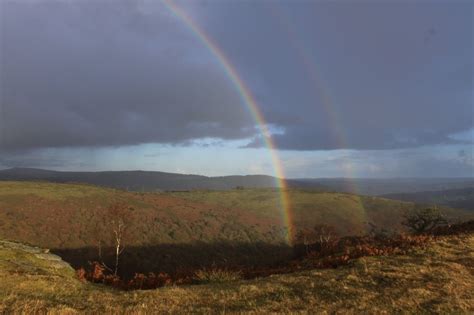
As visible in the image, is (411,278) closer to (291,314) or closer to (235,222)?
(291,314)

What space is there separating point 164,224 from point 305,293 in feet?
303

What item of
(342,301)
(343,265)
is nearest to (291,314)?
(342,301)

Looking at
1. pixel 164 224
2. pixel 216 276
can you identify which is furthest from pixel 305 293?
pixel 164 224

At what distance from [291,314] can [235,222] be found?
357 feet

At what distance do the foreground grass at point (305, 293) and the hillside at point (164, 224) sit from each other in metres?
44.2

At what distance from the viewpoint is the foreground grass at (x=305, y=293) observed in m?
12.6

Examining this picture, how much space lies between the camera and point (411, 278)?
16.1 m

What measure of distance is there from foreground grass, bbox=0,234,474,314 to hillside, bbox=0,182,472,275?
44.2 metres

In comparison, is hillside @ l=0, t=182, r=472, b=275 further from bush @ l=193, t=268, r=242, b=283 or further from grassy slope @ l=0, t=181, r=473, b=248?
bush @ l=193, t=268, r=242, b=283

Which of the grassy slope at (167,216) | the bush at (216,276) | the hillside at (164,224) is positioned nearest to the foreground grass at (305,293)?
the bush at (216,276)

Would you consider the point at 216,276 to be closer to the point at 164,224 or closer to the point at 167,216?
the point at 164,224

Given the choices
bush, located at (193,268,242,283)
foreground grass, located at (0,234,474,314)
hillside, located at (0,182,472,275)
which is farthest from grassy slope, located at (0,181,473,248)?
foreground grass, located at (0,234,474,314)

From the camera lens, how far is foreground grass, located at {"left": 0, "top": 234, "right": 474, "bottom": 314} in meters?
12.6

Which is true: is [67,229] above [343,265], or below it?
below
